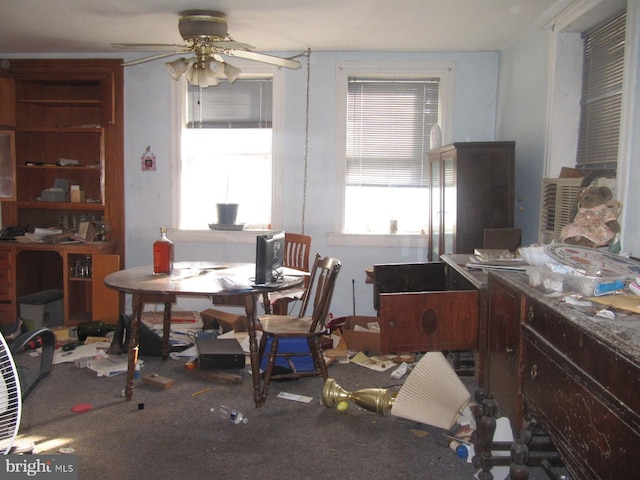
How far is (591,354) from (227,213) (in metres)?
3.86

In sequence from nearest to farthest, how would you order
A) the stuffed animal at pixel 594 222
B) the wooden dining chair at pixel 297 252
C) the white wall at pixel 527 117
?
the stuffed animal at pixel 594 222 → the white wall at pixel 527 117 → the wooden dining chair at pixel 297 252

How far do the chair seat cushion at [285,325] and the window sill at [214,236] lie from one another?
1.47 m

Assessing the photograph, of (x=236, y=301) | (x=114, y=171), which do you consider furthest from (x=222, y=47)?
(x=114, y=171)

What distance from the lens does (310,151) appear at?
480 centimetres

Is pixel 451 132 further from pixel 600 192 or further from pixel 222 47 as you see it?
pixel 600 192

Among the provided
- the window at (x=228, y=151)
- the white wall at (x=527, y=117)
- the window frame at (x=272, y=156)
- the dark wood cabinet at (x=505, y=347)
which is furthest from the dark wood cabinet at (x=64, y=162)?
the dark wood cabinet at (x=505, y=347)

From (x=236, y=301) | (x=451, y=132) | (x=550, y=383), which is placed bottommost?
(x=236, y=301)

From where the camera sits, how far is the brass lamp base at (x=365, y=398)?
9.32 feet

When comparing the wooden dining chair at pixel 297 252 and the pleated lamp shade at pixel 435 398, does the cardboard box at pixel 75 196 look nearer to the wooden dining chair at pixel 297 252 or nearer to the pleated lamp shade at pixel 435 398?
the wooden dining chair at pixel 297 252

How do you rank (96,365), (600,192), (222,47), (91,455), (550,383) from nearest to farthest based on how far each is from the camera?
(550,383) → (600,192) → (91,455) → (222,47) → (96,365)

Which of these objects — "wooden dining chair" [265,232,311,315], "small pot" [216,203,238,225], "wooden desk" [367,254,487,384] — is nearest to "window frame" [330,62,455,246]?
"wooden dining chair" [265,232,311,315]

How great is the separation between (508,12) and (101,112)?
141 inches

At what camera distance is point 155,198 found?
4969 mm

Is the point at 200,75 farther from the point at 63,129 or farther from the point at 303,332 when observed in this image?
the point at 63,129
